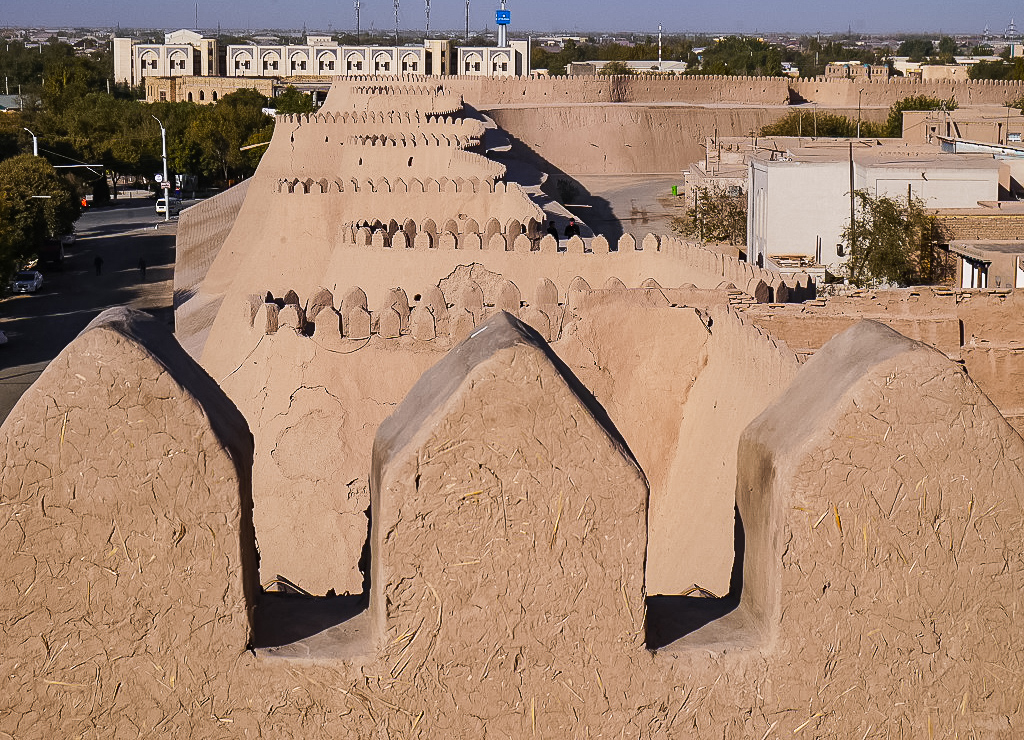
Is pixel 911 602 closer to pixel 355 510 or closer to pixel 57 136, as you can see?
pixel 355 510

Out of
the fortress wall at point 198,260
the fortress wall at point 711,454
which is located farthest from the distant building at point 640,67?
the fortress wall at point 711,454

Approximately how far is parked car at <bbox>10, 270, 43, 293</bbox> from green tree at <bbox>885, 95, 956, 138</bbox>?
2271 centimetres

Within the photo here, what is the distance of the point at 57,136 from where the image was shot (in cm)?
4538

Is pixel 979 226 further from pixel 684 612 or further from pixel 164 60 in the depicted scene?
pixel 164 60

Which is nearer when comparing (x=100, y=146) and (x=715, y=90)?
(x=100, y=146)

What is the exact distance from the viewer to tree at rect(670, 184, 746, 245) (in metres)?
23.5

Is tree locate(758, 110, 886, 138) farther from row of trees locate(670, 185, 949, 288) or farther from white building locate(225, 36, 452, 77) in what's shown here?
white building locate(225, 36, 452, 77)

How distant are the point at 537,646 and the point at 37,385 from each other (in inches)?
40.7

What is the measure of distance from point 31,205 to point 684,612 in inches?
1175

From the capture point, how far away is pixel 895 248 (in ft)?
52.9

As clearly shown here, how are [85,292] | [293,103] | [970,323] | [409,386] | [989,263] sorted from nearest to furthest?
1. [409,386]
2. [970,323]
3. [989,263]
4. [85,292]
5. [293,103]

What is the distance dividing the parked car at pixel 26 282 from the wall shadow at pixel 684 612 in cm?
2650

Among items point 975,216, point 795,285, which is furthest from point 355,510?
point 975,216

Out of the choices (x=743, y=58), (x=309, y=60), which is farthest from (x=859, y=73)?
→ (x=309, y=60)
